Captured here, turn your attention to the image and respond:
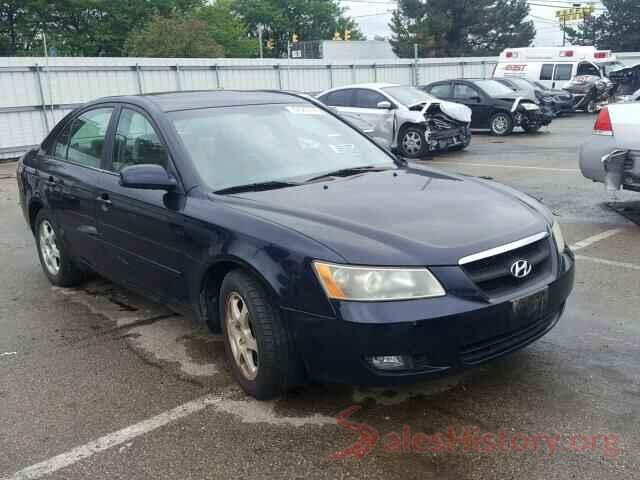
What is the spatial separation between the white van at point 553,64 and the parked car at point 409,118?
458 inches

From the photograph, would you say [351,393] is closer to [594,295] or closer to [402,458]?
[402,458]

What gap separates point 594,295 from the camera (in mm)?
5059

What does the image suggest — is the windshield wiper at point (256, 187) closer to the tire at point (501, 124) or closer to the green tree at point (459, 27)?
the tire at point (501, 124)

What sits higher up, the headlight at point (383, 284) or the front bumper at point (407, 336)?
the headlight at point (383, 284)

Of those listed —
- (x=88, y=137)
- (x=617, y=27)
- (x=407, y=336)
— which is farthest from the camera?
(x=617, y=27)

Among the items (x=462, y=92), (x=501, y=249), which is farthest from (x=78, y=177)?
(x=462, y=92)

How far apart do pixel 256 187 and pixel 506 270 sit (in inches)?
58.1

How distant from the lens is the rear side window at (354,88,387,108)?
1452 cm

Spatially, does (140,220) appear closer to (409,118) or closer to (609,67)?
(409,118)

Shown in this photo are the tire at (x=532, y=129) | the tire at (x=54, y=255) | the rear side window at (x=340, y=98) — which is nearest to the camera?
the tire at (x=54, y=255)

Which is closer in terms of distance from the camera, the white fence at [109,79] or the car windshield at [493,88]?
the white fence at [109,79]

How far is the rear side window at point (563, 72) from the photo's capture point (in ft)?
80.7

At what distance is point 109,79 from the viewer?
18.6m

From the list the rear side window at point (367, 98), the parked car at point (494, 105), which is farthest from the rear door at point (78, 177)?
the parked car at point (494, 105)
